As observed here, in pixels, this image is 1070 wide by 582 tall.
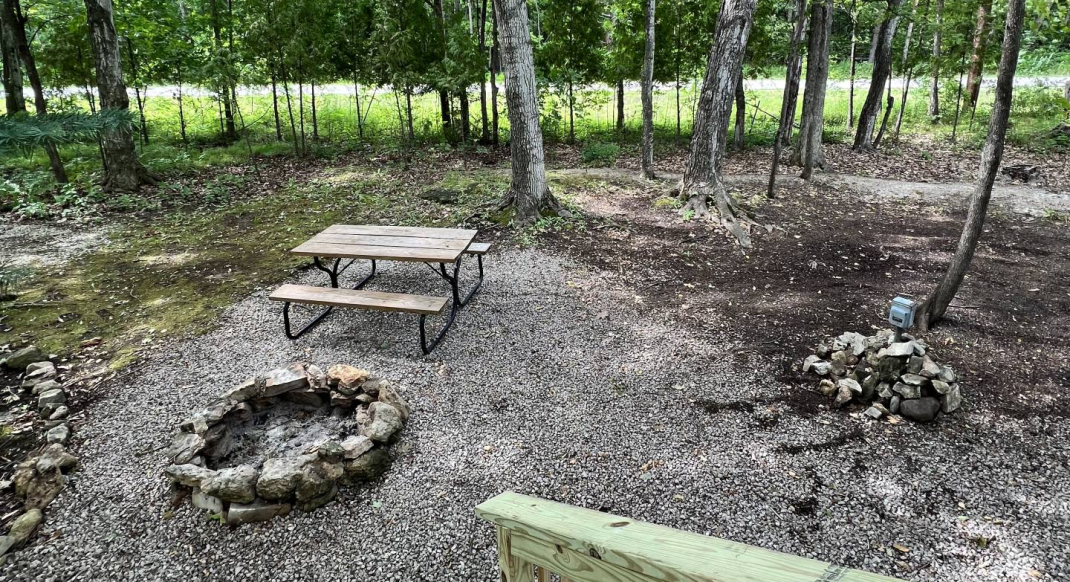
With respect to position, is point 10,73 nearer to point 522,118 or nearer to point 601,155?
point 522,118

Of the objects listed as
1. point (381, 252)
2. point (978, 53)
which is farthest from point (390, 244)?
point (978, 53)

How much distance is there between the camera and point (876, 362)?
11.5 ft

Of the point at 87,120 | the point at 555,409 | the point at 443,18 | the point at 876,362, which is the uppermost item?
the point at 443,18

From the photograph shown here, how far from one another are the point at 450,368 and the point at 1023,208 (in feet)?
27.8

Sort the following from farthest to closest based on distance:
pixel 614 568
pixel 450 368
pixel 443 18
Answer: pixel 443 18 < pixel 450 368 < pixel 614 568

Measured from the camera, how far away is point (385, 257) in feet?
14.9

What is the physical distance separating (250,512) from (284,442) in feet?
1.97

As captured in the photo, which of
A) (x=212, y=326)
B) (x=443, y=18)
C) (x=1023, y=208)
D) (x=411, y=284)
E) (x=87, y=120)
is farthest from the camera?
(x=443, y=18)

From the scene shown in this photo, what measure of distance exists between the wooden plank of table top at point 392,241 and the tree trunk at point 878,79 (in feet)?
29.9

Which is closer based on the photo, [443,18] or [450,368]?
[450,368]

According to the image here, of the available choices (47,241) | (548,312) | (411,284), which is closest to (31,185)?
(47,241)

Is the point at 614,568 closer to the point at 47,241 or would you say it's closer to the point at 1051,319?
the point at 1051,319

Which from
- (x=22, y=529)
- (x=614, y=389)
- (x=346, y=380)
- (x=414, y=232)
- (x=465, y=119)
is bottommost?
(x=22, y=529)

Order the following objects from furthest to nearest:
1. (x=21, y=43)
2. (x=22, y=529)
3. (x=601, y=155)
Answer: (x=601, y=155), (x=21, y=43), (x=22, y=529)
